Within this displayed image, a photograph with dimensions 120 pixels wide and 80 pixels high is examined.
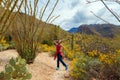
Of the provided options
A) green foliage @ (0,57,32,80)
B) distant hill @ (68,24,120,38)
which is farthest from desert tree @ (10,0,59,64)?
green foliage @ (0,57,32,80)

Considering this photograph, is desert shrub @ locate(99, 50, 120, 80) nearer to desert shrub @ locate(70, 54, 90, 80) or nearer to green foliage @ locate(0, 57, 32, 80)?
desert shrub @ locate(70, 54, 90, 80)

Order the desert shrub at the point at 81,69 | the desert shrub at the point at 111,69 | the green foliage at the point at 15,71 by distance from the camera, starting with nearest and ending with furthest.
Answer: the green foliage at the point at 15,71
the desert shrub at the point at 111,69
the desert shrub at the point at 81,69

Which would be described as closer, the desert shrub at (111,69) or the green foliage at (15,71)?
the green foliage at (15,71)

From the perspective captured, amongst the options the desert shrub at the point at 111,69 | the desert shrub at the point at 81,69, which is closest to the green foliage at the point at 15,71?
the desert shrub at the point at 111,69

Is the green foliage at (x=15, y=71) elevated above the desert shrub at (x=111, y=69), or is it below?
above

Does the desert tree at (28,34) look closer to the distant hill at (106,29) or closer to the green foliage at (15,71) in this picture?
the distant hill at (106,29)

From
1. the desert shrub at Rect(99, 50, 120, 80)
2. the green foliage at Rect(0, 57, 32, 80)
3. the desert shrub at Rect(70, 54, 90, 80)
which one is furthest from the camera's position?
the desert shrub at Rect(70, 54, 90, 80)

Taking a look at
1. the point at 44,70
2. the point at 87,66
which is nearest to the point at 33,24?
the point at 44,70

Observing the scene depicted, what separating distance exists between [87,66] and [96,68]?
0.37 m

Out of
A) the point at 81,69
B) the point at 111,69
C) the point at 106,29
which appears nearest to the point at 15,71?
the point at 111,69

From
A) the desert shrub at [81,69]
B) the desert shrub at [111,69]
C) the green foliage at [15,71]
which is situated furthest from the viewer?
the desert shrub at [81,69]

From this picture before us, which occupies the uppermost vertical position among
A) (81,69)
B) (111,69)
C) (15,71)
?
(15,71)

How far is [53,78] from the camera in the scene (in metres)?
12.2

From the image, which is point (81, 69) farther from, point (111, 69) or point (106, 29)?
point (106, 29)
